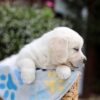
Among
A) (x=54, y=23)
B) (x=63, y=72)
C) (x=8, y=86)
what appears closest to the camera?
(x=63, y=72)

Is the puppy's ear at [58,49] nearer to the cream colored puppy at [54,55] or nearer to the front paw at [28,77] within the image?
the cream colored puppy at [54,55]

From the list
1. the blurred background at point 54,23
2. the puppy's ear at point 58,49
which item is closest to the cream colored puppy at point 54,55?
the puppy's ear at point 58,49

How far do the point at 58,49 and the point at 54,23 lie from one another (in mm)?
2823

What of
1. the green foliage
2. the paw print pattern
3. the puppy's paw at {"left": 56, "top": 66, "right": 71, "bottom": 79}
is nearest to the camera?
the puppy's paw at {"left": 56, "top": 66, "right": 71, "bottom": 79}

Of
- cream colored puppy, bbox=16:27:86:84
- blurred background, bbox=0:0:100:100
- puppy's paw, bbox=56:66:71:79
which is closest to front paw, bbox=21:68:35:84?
cream colored puppy, bbox=16:27:86:84

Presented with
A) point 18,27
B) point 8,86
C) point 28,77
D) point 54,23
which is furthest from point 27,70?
point 54,23

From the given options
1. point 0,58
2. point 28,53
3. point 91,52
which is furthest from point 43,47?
point 91,52

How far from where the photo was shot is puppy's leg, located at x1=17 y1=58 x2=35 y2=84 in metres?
2.32

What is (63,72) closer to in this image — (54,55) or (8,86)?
(54,55)

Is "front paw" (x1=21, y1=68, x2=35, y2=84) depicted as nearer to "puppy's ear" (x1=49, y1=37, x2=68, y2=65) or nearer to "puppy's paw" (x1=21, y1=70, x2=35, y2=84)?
"puppy's paw" (x1=21, y1=70, x2=35, y2=84)

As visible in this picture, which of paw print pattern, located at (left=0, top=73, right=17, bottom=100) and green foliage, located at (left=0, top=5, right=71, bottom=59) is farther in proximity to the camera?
green foliage, located at (left=0, top=5, right=71, bottom=59)

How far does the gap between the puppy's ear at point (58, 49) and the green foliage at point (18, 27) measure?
2493 mm

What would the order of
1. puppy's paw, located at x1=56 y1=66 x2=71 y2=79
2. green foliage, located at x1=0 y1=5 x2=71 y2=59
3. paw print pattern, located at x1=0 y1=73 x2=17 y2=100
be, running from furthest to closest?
green foliage, located at x1=0 y1=5 x2=71 y2=59, paw print pattern, located at x1=0 y1=73 x2=17 y2=100, puppy's paw, located at x1=56 y1=66 x2=71 y2=79

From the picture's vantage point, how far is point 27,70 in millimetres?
2350
